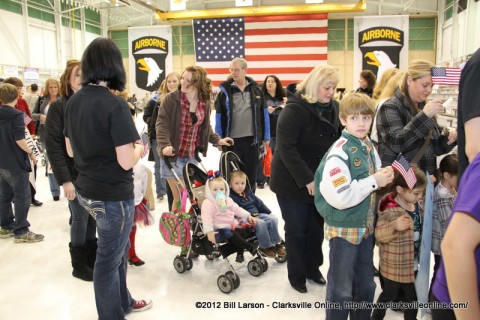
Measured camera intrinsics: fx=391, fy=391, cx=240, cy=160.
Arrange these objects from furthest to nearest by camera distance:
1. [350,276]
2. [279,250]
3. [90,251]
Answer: [279,250]
[90,251]
[350,276]

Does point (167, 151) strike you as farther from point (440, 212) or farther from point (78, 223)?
point (440, 212)

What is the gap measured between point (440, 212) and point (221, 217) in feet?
5.10

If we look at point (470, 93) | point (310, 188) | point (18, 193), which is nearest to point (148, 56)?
point (18, 193)

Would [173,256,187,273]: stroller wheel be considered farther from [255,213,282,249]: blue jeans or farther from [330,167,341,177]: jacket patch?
[330,167,341,177]: jacket patch

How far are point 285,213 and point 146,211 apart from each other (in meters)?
1.25

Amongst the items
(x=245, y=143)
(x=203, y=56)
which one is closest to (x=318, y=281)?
(x=245, y=143)

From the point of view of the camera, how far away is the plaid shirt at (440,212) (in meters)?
2.43

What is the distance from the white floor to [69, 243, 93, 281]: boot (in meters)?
0.05

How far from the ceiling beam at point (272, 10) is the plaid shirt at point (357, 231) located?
15.5 metres

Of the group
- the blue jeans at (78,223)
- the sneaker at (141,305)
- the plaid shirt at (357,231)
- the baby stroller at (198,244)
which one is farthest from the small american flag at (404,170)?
the blue jeans at (78,223)

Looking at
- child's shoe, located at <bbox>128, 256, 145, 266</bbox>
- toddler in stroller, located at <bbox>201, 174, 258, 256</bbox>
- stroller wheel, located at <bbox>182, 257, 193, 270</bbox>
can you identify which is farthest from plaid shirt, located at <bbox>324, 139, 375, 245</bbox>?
child's shoe, located at <bbox>128, 256, 145, 266</bbox>

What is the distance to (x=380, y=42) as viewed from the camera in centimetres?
1703

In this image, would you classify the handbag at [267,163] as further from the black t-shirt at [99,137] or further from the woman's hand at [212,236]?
the black t-shirt at [99,137]

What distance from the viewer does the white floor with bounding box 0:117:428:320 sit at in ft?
8.79
